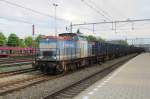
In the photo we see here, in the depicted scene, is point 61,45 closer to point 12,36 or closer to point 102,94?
point 102,94

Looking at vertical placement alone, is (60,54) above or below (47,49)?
below

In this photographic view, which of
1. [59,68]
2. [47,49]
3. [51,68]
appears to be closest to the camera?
[51,68]

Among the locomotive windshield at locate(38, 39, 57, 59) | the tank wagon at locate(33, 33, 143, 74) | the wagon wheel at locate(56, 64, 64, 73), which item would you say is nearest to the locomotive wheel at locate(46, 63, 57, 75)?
the tank wagon at locate(33, 33, 143, 74)

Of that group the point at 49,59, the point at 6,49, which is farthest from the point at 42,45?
the point at 6,49

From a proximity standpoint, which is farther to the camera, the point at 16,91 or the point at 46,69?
the point at 46,69

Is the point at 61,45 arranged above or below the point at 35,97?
above

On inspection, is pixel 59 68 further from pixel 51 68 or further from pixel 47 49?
pixel 47 49

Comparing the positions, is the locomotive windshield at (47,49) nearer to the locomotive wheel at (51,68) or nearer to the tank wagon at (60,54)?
the tank wagon at (60,54)

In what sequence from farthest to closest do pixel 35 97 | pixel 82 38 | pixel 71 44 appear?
pixel 82 38 < pixel 71 44 < pixel 35 97

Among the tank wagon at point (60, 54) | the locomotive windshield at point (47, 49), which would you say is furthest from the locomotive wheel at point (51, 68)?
the locomotive windshield at point (47, 49)

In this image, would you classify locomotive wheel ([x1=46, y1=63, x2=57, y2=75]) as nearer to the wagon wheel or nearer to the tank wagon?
the tank wagon

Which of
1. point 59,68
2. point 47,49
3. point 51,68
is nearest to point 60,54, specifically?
point 47,49

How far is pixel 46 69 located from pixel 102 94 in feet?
33.3

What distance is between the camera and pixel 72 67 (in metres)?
25.6
